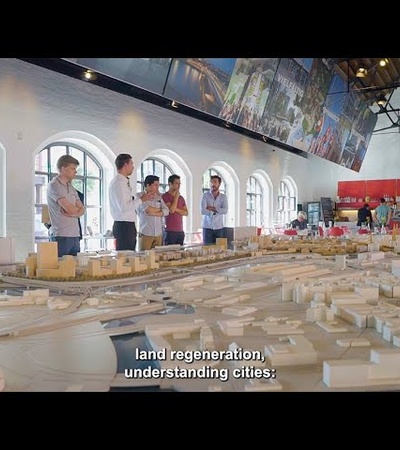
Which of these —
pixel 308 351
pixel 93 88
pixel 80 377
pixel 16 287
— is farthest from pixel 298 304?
pixel 93 88

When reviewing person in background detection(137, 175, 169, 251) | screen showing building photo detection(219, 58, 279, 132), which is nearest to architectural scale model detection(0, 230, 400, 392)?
person in background detection(137, 175, 169, 251)

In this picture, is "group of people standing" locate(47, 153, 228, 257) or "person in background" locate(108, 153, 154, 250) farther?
"person in background" locate(108, 153, 154, 250)

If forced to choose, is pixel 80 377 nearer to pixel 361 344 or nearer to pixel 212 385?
pixel 212 385

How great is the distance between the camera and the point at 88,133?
261 inches

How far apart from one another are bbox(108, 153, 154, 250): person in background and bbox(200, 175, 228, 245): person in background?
1.33m

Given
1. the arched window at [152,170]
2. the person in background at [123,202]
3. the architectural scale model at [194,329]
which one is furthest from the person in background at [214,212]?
the arched window at [152,170]

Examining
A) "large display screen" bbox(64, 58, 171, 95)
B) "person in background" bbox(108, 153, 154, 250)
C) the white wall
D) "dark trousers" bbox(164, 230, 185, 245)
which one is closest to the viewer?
"person in background" bbox(108, 153, 154, 250)

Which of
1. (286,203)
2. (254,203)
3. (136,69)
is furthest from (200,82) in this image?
(286,203)

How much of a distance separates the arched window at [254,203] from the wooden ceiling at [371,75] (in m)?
3.53

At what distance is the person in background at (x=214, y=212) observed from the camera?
16.5ft

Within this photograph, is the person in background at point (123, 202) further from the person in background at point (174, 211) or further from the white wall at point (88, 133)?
the white wall at point (88, 133)

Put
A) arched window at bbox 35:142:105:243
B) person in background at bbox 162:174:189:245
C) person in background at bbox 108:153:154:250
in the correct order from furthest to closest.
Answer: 1. arched window at bbox 35:142:105:243
2. person in background at bbox 162:174:189:245
3. person in background at bbox 108:153:154:250

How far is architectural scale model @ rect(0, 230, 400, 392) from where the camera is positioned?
3.09ft

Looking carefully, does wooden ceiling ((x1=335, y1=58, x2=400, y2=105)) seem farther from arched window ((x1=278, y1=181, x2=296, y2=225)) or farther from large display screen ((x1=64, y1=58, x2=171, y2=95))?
large display screen ((x1=64, y1=58, x2=171, y2=95))
